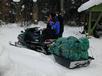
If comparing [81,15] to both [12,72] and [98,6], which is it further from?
[12,72]

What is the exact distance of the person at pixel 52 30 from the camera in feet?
35.1

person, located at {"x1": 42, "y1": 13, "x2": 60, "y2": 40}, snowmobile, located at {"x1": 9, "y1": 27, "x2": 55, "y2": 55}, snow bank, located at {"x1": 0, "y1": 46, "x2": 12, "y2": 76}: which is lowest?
snowmobile, located at {"x1": 9, "y1": 27, "x2": 55, "y2": 55}

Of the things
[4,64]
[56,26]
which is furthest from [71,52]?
[4,64]

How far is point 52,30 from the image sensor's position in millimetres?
10836

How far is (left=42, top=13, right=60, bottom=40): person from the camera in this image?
→ 35.1 ft

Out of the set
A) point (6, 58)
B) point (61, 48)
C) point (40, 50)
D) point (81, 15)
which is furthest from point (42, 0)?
point (6, 58)

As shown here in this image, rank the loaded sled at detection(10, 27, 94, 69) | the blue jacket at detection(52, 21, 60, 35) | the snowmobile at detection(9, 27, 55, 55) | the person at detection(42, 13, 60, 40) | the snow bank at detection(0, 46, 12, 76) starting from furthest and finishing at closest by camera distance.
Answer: the blue jacket at detection(52, 21, 60, 35)
the person at detection(42, 13, 60, 40)
the snowmobile at detection(9, 27, 55, 55)
the loaded sled at detection(10, 27, 94, 69)
the snow bank at detection(0, 46, 12, 76)

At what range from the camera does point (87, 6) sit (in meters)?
15.6

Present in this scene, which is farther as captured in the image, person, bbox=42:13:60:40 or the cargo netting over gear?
person, bbox=42:13:60:40

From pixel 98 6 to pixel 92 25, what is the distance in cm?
A: 123

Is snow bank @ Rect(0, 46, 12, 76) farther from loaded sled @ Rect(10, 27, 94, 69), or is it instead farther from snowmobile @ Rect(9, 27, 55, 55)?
snowmobile @ Rect(9, 27, 55, 55)

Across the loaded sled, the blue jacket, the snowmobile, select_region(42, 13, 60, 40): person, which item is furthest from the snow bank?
the blue jacket

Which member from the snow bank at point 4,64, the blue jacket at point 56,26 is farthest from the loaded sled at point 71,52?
the snow bank at point 4,64

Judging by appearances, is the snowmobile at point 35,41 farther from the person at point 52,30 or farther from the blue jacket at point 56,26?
the blue jacket at point 56,26
